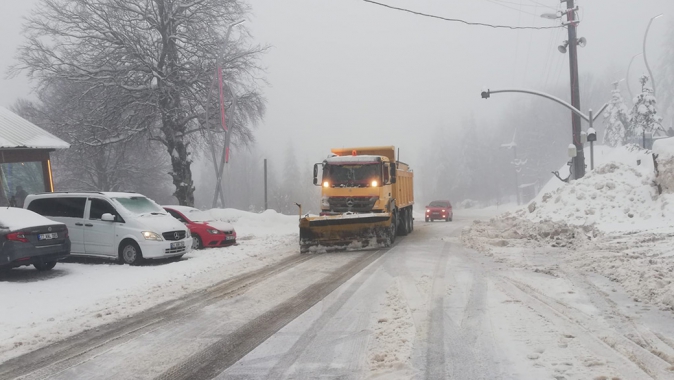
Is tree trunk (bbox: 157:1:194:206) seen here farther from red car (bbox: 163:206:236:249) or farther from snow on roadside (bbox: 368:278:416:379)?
snow on roadside (bbox: 368:278:416:379)

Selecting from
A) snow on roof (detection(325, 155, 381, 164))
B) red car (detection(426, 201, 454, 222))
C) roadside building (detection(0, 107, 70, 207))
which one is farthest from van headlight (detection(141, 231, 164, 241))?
red car (detection(426, 201, 454, 222))

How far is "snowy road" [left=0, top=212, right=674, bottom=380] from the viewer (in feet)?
16.1

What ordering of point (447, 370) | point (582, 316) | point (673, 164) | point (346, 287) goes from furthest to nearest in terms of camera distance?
1. point (673, 164)
2. point (346, 287)
3. point (582, 316)
4. point (447, 370)

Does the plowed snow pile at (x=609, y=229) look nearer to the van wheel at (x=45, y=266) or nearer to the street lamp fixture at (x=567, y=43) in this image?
the street lamp fixture at (x=567, y=43)

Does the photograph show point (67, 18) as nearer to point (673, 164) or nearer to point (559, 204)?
point (559, 204)

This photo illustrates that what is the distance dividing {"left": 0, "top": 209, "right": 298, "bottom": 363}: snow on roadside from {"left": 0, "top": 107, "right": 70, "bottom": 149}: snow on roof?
7.52 metres

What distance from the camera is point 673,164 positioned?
16.1 meters

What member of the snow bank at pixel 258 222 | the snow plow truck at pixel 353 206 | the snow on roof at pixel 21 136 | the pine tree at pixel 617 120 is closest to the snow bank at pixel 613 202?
the snow plow truck at pixel 353 206

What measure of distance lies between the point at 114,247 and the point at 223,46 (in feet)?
44.7

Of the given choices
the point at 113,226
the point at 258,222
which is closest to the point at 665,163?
the point at 113,226

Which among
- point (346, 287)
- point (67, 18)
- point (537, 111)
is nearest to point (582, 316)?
point (346, 287)

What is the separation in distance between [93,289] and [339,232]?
7.01 m

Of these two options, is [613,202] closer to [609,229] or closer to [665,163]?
[665,163]

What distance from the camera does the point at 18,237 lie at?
10398 millimetres
